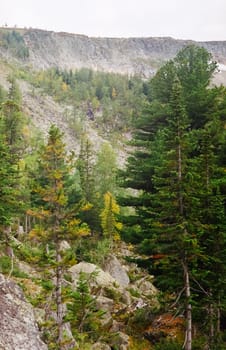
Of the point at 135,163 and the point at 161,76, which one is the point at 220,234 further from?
the point at 161,76

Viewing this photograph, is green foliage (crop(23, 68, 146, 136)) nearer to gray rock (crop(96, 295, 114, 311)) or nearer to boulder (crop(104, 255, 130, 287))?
boulder (crop(104, 255, 130, 287))

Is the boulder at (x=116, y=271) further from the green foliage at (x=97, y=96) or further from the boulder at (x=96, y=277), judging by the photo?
the green foliage at (x=97, y=96)

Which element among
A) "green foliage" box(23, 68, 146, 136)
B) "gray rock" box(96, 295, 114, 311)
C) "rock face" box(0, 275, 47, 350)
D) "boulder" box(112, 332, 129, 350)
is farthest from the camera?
"green foliage" box(23, 68, 146, 136)

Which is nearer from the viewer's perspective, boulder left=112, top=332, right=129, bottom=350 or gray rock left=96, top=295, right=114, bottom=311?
boulder left=112, top=332, right=129, bottom=350

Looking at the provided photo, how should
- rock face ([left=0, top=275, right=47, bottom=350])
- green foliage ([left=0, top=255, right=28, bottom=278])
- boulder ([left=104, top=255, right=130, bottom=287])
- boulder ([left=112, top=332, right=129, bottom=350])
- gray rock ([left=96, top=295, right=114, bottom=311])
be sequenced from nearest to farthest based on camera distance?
rock face ([left=0, top=275, right=47, bottom=350]) → boulder ([left=112, top=332, right=129, bottom=350]) → gray rock ([left=96, top=295, right=114, bottom=311]) → green foliage ([left=0, top=255, right=28, bottom=278]) → boulder ([left=104, top=255, right=130, bottom=287])

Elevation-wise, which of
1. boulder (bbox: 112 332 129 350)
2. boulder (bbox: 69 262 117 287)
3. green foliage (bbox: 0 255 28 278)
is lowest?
boulder (bbox: 69 262 117 287)

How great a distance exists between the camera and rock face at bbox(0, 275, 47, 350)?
12391mm

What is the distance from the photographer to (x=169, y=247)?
15.8 m

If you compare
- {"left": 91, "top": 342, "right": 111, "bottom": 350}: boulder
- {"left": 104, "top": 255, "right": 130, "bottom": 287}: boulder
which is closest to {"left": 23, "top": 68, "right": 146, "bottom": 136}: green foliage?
{"left": 104, "top": 255, "right": 130, "bottom": 287}: boulder

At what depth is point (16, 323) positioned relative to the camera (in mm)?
13141

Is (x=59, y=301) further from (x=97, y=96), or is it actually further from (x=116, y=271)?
(x=97, y=96)

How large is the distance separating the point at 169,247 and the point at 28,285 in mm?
10952

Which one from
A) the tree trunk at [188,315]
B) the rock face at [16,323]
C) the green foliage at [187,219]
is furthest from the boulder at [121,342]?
the rock face at [16,323]

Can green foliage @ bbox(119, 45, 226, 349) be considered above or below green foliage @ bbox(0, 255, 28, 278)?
above
